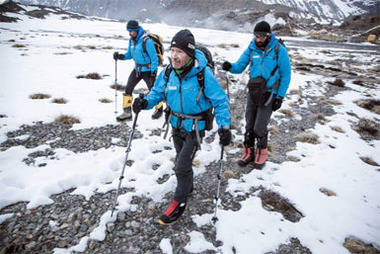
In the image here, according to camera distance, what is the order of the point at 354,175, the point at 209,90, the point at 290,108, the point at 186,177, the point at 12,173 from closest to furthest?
the point at 209,90 → the point at 186,177 → the point at 12,173 → the point at 354,175 → the point at 290,108

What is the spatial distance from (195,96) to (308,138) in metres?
5.50

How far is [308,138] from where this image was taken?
264 inches

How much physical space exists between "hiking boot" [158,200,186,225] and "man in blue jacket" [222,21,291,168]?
2.65 metres

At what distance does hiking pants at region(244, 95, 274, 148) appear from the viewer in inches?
185

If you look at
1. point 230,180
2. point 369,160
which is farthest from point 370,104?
point 230,180

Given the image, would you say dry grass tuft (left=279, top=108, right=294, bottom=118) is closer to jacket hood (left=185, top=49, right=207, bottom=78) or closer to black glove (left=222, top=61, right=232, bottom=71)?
black glove (left=222, top=61, right=232, bottom=71)

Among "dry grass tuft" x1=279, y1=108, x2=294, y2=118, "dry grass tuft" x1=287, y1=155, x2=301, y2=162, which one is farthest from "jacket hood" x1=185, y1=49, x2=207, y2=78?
"dry grass tuft" x1=279, y1=108, x2=294, y2=118

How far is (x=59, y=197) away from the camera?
3.88 meters

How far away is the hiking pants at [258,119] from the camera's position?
4.70m

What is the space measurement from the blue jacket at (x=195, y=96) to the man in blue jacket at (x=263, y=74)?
1.65 metres

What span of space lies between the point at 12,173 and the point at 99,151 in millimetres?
1810

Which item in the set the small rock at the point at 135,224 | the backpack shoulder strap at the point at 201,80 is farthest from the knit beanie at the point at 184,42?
the small rock at the point at 135,224

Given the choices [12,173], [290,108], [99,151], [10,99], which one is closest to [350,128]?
[290,108]

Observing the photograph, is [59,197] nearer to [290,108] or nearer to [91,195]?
[91,195]
